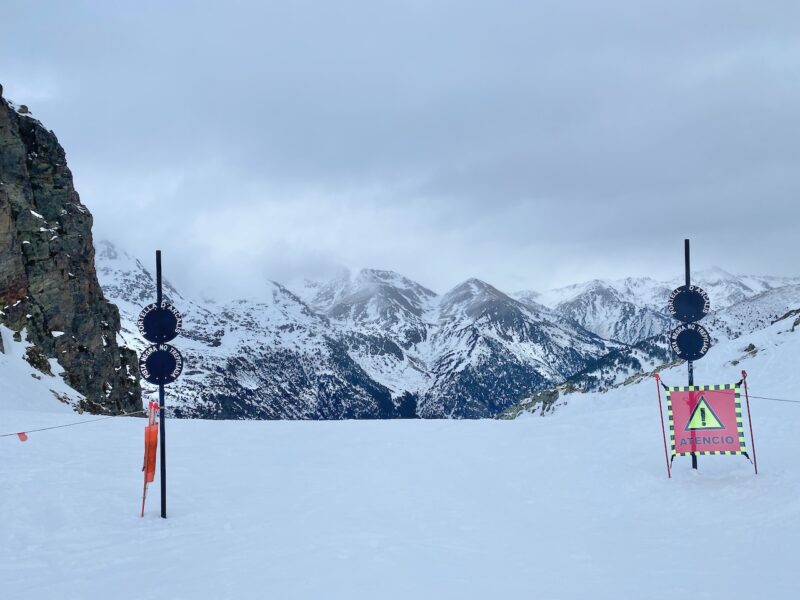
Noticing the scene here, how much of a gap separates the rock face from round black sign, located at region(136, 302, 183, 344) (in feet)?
118

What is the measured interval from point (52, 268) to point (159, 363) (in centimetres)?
5186

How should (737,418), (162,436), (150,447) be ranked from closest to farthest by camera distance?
(150,447), (162,436), (737,418)

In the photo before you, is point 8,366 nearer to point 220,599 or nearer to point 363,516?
point 363,516

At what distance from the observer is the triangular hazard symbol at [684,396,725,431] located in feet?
51.8

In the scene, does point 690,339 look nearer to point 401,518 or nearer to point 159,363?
point 401,518

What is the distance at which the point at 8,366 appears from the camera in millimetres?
36500

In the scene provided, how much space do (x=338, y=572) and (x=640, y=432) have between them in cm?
1507

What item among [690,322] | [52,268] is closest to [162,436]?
[690,322]

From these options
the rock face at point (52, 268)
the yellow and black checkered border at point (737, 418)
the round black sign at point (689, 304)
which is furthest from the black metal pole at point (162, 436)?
the rock face at point (52, 268)

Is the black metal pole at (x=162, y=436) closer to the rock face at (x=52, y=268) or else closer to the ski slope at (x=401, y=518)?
the ski slope at (x=401, y=518)

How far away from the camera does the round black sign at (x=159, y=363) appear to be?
14.7 m

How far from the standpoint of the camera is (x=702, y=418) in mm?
15906

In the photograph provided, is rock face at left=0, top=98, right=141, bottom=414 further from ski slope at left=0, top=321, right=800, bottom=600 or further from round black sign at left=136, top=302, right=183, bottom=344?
round black sign at left=136, top=302, right=183, bottom=344

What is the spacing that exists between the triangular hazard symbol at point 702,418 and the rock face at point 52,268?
1771 inches
